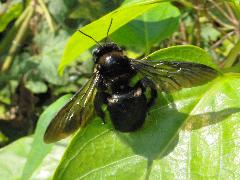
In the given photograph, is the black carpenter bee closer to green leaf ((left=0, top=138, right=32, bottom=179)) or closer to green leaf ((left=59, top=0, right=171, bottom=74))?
green leaf ((left=59, top=0, right=171, bottom=74))

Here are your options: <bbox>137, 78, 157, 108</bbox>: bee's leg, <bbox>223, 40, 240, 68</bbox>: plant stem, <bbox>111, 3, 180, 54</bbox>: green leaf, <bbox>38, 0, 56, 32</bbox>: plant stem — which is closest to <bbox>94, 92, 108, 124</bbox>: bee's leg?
<bbox>137, 78, 157, 108</bbox>: bee's leg

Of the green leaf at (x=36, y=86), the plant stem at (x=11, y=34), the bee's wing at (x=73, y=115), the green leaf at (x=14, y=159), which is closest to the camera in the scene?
the bee's wing at (x=73, y=115)

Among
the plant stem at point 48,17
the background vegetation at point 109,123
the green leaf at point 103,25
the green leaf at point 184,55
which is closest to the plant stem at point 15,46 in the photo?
the background vegetation at point 109,123

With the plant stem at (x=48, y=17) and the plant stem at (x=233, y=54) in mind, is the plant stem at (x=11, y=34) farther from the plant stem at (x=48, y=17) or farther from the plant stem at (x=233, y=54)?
the plant stem at (x=233, y=54)

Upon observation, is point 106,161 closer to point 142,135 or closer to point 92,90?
point 142,135

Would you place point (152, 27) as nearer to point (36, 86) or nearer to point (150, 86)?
point (150, 86)

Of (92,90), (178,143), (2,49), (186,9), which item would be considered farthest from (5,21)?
(178,143)

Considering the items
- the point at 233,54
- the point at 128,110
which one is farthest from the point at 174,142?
the point at 233,54
